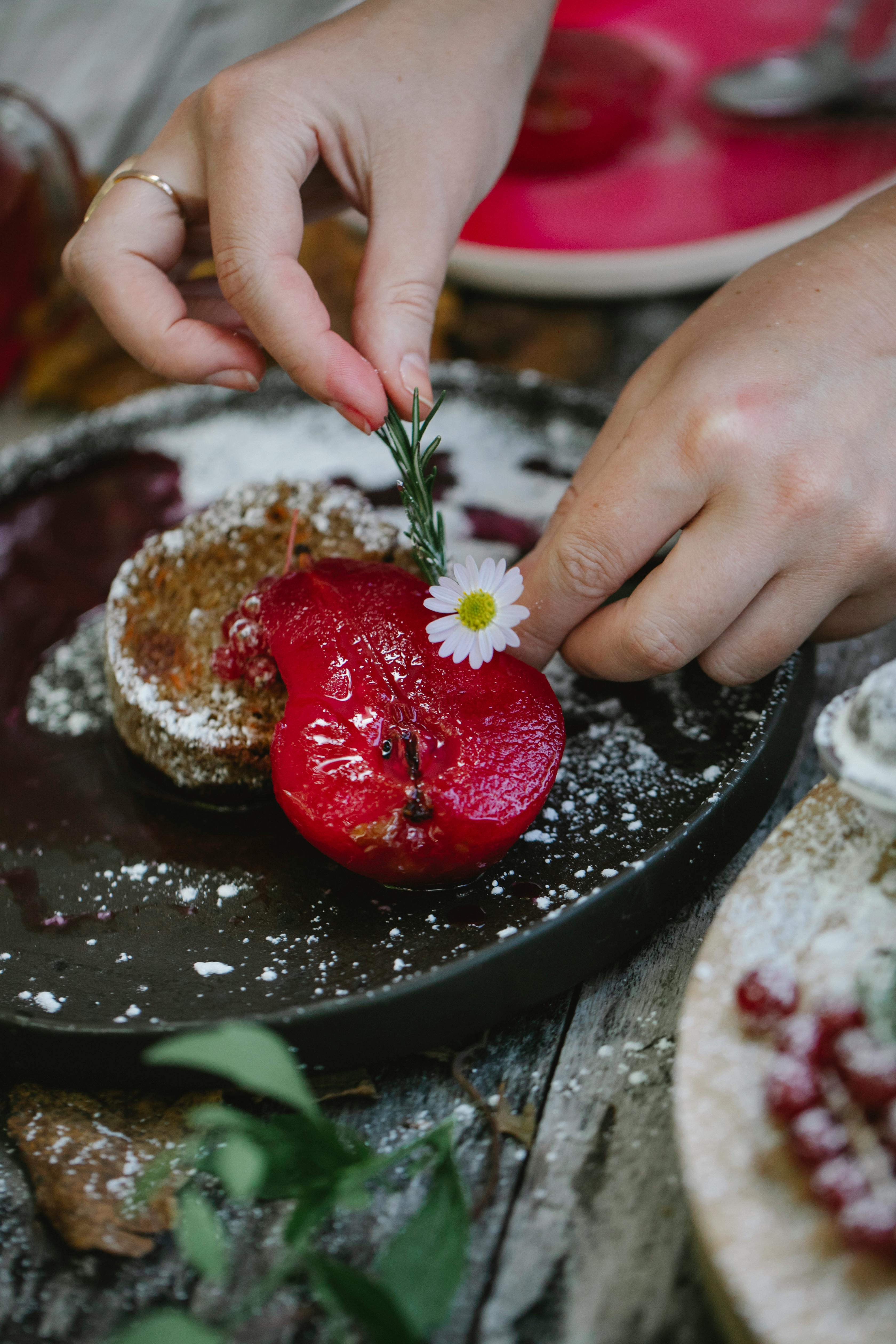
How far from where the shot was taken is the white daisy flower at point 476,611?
1.00 meters

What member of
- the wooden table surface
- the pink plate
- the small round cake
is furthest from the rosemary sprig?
the pink plate

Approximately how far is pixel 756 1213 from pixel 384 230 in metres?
0.98

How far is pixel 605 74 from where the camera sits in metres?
1.98

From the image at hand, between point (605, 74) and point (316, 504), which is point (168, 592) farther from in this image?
point (605, 74)

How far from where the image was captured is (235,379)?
118cm

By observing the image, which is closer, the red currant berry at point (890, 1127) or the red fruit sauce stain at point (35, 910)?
the red currant berry at point (890, 1127)

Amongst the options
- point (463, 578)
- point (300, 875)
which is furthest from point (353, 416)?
point (300, 875)

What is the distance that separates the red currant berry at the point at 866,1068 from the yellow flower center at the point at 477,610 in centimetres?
45

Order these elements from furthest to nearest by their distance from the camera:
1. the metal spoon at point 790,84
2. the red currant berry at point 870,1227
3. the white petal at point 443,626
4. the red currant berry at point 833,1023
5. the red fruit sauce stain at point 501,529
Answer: the metal spoon at point 790,84 < the red fruit sauce stain at point 501,529 < the white petal at point 443,626 < the red currant berry at point 833,1023 < the red currant berry at point 870,1227

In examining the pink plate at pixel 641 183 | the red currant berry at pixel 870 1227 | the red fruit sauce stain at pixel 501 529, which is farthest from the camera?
the pink plate at pixel 641 183

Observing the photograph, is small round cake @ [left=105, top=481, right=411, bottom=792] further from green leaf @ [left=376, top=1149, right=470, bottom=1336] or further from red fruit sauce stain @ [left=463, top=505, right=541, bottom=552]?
green leaf @ [left=376, top=1149, right=470, bottom=1336]

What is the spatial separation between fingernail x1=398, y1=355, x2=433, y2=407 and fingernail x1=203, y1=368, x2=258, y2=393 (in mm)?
171

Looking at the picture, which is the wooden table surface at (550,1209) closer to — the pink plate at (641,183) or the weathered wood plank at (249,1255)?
the weathered wood plank at (249,1255)

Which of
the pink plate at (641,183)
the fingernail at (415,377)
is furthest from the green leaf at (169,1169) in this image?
the pink plate at (641,183)
